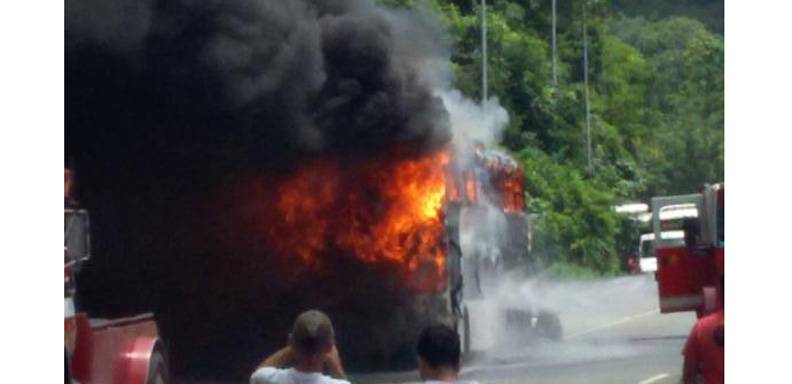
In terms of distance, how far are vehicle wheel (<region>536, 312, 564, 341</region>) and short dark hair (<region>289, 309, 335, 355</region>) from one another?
2.99ft

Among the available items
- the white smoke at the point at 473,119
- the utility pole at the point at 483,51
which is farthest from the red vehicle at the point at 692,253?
the utility pole at the point at 483,51

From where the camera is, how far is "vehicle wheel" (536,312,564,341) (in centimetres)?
1054

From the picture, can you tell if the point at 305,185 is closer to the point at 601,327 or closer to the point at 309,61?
the point at 309,61

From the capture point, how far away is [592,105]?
1062 cm

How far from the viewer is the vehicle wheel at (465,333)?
10.4 m

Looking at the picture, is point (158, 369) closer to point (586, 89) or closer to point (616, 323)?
point (616, 323)

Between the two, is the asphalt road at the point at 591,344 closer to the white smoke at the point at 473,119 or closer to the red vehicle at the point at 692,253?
the red vehicle at the point at 692,253

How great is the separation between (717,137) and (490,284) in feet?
3.82

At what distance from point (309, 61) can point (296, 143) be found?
0.36 m

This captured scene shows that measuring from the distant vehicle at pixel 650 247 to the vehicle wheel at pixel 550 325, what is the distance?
0.44 metres

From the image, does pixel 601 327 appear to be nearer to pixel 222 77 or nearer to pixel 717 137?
pixel 717 137
